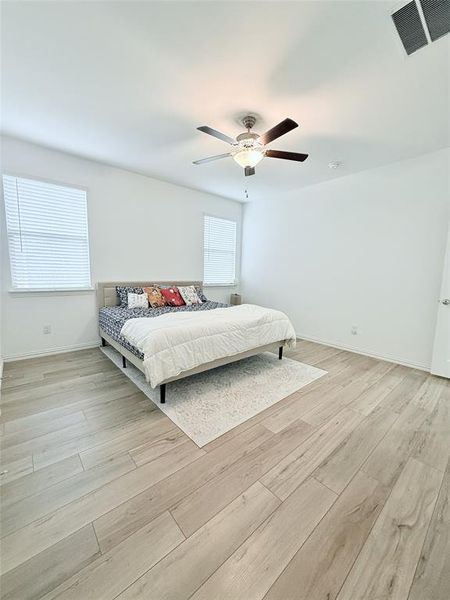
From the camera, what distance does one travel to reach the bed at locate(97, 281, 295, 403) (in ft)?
7.98

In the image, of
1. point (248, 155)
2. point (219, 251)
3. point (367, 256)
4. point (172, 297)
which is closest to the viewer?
point (248, 155)

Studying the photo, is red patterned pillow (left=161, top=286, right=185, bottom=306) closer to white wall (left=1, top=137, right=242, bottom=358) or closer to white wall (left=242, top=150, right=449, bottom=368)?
white wall (left=1, top=137, right=242, bottom=358)

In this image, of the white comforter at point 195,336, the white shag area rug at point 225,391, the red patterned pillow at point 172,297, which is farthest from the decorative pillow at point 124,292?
the white comforter at point 195,336

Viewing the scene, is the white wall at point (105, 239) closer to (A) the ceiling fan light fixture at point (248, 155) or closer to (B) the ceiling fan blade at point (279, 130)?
(A) the ceiling fan light fixture at point (248, 155)

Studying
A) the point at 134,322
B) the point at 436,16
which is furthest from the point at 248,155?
the point at 134,322

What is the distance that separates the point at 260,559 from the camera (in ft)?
3.61

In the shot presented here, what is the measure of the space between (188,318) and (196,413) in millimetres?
1025

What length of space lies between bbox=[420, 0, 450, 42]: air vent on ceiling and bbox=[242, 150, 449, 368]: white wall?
1960 mm

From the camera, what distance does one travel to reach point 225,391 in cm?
254

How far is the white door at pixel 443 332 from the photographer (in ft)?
9.57

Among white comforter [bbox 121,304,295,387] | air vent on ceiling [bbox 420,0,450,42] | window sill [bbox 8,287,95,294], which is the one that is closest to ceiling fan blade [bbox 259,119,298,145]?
air vent on ceiling [bbox 420,0,450,42]

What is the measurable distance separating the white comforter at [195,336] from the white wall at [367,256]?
1.47 metres

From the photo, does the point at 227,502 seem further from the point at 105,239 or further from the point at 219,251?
the point at 219,251

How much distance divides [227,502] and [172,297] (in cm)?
303
